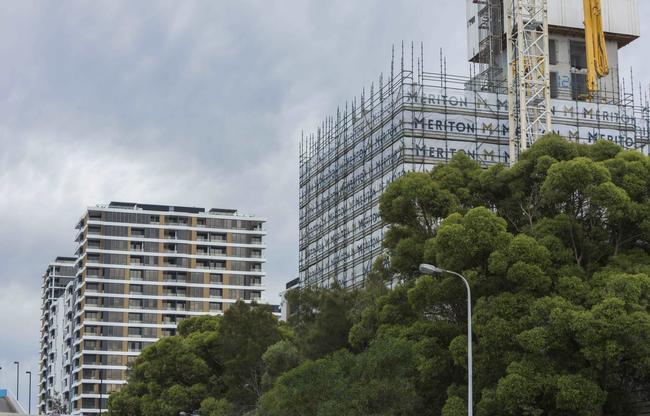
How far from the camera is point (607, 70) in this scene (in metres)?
75.8

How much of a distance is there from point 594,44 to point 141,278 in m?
85.4

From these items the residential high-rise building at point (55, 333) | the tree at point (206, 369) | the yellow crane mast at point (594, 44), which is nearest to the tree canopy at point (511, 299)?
the tree at point (206, 369)

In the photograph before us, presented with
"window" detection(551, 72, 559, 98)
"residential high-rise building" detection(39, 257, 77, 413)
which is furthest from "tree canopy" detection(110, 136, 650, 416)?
"residential high-rise building" detection(39, 257, 77, 413)

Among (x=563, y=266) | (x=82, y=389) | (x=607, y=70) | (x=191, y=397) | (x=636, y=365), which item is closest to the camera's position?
(x=636, y=365)

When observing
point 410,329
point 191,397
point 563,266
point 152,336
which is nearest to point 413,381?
point 410,329

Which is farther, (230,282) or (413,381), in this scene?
(230,282)

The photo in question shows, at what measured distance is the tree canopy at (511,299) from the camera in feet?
122

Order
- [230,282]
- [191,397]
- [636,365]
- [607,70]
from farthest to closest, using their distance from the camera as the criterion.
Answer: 1. [230,282]
2. [607,70]
3. [191,397]
4. [636,365]

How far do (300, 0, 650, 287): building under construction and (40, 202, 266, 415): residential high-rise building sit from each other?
6549cm

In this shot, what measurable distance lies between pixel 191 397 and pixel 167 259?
260ft

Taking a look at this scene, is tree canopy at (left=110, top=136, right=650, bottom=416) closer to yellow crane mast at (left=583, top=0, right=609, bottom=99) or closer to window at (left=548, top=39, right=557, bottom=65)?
yellow crane mast at (left=583, top=0, right=609, bottom=99)

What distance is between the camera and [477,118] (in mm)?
71875

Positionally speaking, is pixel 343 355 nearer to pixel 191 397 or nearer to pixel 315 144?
pixel 191 397

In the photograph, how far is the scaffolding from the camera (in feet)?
229
